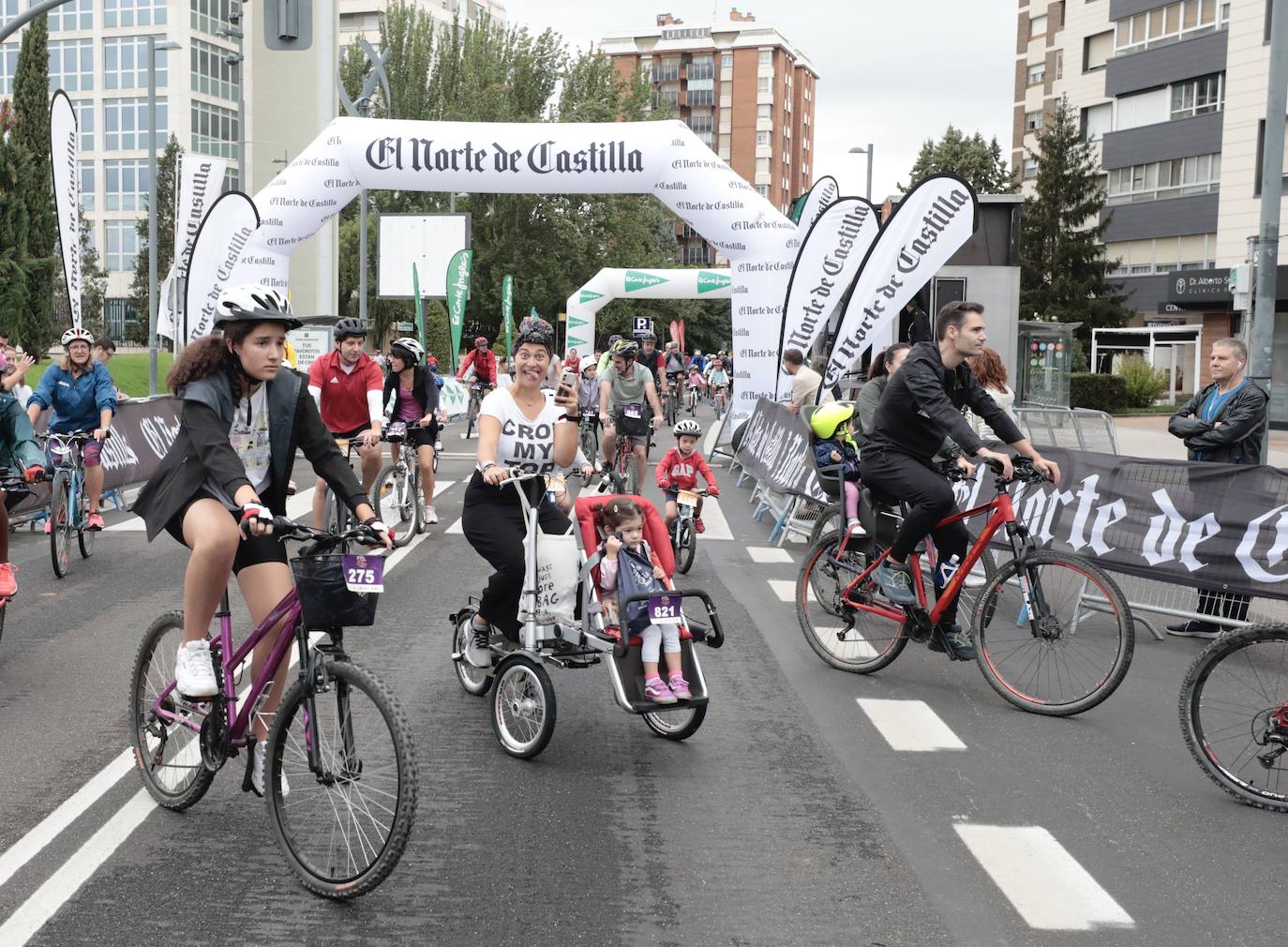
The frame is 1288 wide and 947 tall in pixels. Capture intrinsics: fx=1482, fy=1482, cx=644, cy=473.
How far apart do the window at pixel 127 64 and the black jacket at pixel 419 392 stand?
67.1 meters

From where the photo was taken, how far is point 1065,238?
6072 cm

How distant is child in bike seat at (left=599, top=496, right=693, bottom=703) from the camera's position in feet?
19.5

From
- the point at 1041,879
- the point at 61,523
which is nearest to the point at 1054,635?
the point at 1041,879

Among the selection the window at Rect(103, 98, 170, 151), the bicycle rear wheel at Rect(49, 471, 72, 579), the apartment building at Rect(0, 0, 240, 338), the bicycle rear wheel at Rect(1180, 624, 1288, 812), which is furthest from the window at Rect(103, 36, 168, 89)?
the bicycle rear wheel at Rect(1180, 624, 1288, 812)

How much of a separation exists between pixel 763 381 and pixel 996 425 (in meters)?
13.0

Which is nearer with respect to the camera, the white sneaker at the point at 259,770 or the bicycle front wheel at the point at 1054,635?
the white sneaker at the point at 259,770

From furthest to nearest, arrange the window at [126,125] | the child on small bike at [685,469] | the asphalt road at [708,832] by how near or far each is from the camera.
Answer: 1. the window at [126,125]
2. the child on small bike at [685,469]
3. the asphalt road at [708,832]

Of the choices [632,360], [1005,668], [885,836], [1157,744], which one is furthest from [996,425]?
[632,360]

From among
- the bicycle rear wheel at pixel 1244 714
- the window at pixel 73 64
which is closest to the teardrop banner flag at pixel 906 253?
the bicycle rear wheel at pixel 1244 714

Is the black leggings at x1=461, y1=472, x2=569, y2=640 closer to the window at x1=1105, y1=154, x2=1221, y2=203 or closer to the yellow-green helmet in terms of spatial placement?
the yellow-green helmet

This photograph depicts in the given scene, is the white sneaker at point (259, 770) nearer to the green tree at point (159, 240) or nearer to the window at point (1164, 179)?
the window at point (1164, 179)

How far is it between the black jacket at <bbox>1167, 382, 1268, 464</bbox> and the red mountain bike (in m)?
2.59

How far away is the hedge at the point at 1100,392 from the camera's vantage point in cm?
4272

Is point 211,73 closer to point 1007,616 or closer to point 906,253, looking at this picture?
point 906,253
